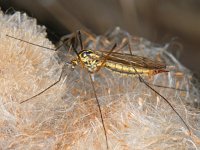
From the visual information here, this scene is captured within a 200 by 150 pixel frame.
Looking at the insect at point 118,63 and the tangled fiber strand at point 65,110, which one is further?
the insect at point 118,63

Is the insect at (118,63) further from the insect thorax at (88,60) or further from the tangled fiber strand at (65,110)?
the tangled fiber strand at (65,110)

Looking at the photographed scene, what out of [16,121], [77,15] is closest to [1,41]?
[16,121]

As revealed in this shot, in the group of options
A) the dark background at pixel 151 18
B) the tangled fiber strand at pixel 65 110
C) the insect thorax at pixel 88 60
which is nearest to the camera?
the tangled fiber strand at pixel 65 110

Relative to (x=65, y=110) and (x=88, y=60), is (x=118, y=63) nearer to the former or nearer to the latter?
(x=88, y=60)

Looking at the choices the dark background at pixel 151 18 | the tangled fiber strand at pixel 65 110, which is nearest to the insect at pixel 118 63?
the tangled fiber strand at pixel 65 110

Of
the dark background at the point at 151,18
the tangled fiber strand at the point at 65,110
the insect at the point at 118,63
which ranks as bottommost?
the tangled fiber strand at the point at 65,110

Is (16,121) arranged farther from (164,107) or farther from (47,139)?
(164,107)

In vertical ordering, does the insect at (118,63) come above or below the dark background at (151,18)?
below

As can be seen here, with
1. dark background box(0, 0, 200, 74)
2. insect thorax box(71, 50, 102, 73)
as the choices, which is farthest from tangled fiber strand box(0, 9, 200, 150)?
dark background box(0, 0, 200, 74)
